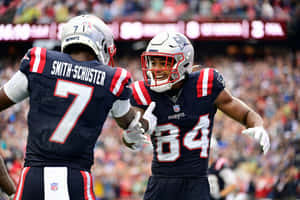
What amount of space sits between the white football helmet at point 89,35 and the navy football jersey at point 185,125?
988mm

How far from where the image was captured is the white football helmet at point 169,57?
3.84 meters

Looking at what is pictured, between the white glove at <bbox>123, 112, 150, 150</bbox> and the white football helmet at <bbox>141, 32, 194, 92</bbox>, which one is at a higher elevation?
the white football helmet at <bbox>141, 32, 194, 92</bbox>

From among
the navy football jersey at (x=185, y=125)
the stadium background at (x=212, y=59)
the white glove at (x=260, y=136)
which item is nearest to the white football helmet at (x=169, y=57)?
the navy football jersey at (x=185, y=125)

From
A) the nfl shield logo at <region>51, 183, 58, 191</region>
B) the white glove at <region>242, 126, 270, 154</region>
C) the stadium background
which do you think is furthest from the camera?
the stadium background

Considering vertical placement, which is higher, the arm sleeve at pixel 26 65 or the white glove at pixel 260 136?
the arm sleeve at pixel 26 65

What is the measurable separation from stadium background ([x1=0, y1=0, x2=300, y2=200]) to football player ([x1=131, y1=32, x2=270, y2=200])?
662 cm

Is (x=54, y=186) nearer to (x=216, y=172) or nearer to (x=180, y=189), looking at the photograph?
(x=180, y=189)

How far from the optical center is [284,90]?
1258cm

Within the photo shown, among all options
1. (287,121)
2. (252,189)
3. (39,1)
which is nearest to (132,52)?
(39,1)

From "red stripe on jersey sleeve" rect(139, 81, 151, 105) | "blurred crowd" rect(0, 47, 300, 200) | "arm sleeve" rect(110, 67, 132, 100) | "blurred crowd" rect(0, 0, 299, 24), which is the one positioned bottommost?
"blurred crowd" rect(0, 47, 300, 200)

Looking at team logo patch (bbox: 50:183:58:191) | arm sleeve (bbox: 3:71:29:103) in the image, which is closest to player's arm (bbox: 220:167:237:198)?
team logo patch (bbox: 50:183:58:191)

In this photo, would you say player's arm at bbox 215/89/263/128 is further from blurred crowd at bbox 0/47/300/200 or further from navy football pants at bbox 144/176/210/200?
blurred crowd at bbox 0/47/300/200

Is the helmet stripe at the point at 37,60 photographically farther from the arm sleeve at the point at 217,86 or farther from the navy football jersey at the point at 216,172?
the navy football jersey at the point at 216,172

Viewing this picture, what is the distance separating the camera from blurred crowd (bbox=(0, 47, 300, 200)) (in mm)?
10078
